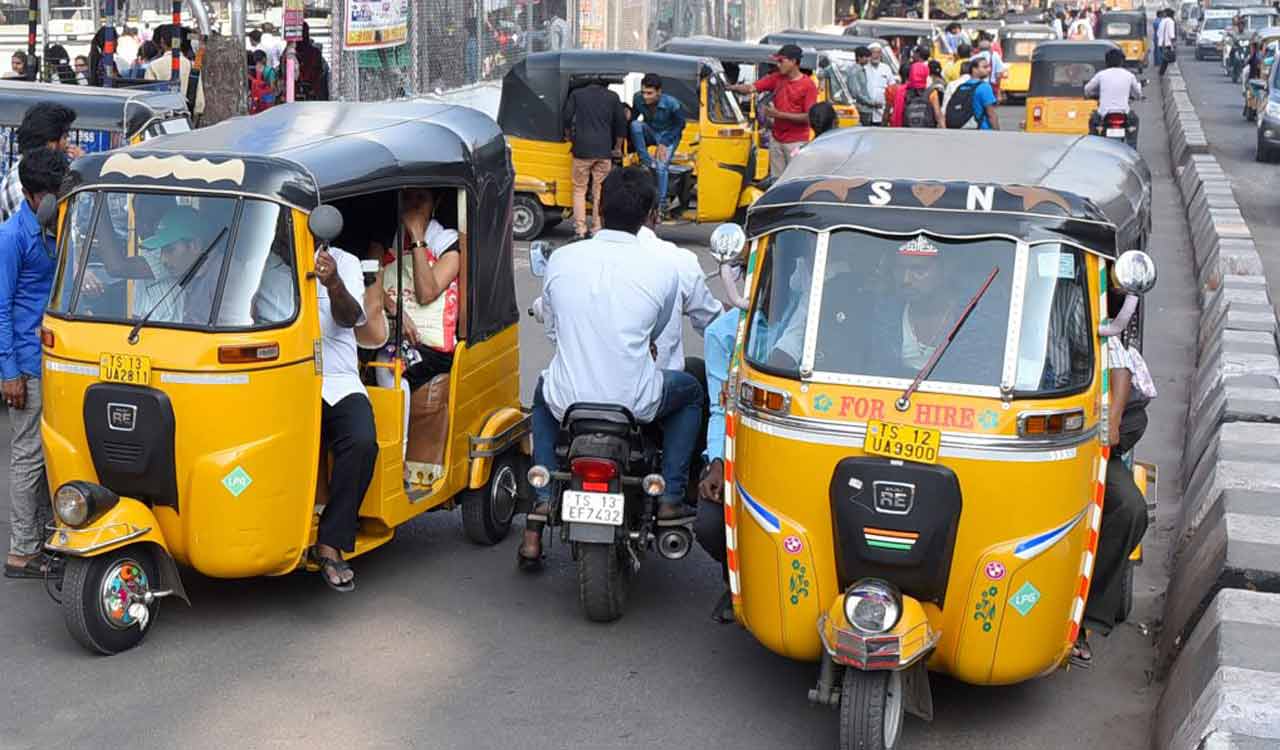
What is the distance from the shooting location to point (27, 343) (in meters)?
6.79

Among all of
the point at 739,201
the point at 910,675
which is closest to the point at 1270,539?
the point at 910,675

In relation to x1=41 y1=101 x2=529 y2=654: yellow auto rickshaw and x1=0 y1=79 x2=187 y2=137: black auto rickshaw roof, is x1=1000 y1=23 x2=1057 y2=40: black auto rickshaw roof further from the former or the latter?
x1=41 y1=101 x2=529 y2=654: yellow auto rickshaw

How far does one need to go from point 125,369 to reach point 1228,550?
4.18 m

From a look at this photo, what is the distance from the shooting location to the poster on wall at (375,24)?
59.5 ft

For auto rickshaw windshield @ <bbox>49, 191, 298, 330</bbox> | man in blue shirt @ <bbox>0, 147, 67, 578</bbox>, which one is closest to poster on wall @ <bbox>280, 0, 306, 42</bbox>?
man in blue shirt @ <bbox>0, 147, 67, 578</bbox>

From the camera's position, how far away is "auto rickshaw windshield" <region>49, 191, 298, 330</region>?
20.4ft

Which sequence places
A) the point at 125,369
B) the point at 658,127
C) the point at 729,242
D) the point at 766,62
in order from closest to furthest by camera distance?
the point at 729,242, the point at 125,369, the point at 658,127, the point at 766,62

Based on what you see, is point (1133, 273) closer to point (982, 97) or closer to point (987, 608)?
point (987, 608)

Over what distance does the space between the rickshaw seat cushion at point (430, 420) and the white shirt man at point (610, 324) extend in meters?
0.86

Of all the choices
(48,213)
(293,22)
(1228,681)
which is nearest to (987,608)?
(1228,681)

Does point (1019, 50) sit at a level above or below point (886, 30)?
below

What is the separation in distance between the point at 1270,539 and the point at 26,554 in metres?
5.00

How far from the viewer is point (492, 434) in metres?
7.66

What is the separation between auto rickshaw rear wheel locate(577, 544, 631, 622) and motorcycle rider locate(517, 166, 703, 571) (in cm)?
28
